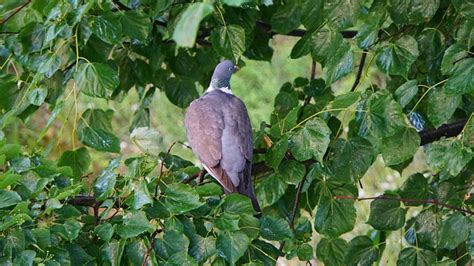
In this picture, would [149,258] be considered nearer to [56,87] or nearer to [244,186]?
[244,186]

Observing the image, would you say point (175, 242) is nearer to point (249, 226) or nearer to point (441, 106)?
point (249, 226)

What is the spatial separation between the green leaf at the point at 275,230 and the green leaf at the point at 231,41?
0.50 metres

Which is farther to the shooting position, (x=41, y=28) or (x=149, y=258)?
(x=41, y=28)

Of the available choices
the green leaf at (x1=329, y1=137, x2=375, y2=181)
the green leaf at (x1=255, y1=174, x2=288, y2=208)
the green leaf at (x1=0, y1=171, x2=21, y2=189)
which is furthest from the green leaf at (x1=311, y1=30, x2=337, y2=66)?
the green leaf at (x1=0, y1=171, x2=21, y2=189)

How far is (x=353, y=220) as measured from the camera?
2564 mm

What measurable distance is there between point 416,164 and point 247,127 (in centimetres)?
282

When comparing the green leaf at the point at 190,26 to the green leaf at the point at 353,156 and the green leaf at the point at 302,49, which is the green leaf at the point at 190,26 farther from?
the green leaf at the point at 302,49

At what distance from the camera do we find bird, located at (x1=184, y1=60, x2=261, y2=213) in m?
2.74

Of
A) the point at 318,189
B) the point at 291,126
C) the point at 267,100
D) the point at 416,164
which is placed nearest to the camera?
the point at 291,126

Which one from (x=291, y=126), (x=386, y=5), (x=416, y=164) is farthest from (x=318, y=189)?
(x=416, y=164)

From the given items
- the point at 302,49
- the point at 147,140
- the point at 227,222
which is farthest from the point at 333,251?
the point at 227,222

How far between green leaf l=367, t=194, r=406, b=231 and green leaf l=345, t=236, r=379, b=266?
97 mm

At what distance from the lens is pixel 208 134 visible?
2881 mm

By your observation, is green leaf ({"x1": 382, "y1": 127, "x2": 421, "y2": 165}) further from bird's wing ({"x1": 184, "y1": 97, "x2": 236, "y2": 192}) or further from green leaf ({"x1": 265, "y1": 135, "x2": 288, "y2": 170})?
bird's wing ({"x1": 184, "y1": 97, "x2": 236, "y2": 192})
